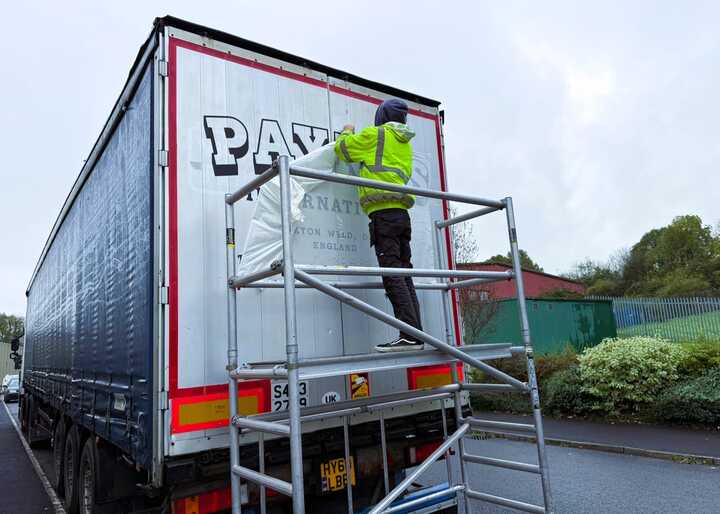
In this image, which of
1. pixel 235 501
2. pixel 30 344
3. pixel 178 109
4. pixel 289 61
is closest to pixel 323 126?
pixel 289 61

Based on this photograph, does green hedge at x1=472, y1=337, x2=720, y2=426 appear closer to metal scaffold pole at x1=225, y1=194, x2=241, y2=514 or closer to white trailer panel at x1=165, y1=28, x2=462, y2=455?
white trailer panel at x1=165, y1=28, x2=462, y2=455

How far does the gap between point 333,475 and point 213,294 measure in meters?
1.39

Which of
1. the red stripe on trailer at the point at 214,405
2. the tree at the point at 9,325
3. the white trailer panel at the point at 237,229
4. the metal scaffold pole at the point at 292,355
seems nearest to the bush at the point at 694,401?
the white trailer panel at the point at 237,229

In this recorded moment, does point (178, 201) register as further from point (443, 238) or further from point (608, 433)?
point (608, 433)

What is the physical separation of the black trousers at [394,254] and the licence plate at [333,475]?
3.11ft

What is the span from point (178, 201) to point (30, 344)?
429 inches

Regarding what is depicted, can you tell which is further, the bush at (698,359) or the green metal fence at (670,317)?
the green metal fence at (670,317)

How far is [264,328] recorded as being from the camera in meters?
3.29

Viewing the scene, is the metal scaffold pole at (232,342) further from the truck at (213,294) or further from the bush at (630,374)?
the bush at (630,374)

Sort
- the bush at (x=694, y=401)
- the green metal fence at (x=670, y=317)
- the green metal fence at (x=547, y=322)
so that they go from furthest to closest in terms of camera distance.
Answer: the green metal fence at (x=670, y=317)
the green metal fence at (x=547, y=322)
the bush at (x=694, y=401)

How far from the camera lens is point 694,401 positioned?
854 cm

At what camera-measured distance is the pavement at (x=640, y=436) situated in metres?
7.29

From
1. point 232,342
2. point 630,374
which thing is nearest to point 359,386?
point 232,342

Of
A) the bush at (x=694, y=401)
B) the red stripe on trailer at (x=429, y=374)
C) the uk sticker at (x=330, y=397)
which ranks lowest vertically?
the bush at (x=694, y=401)
